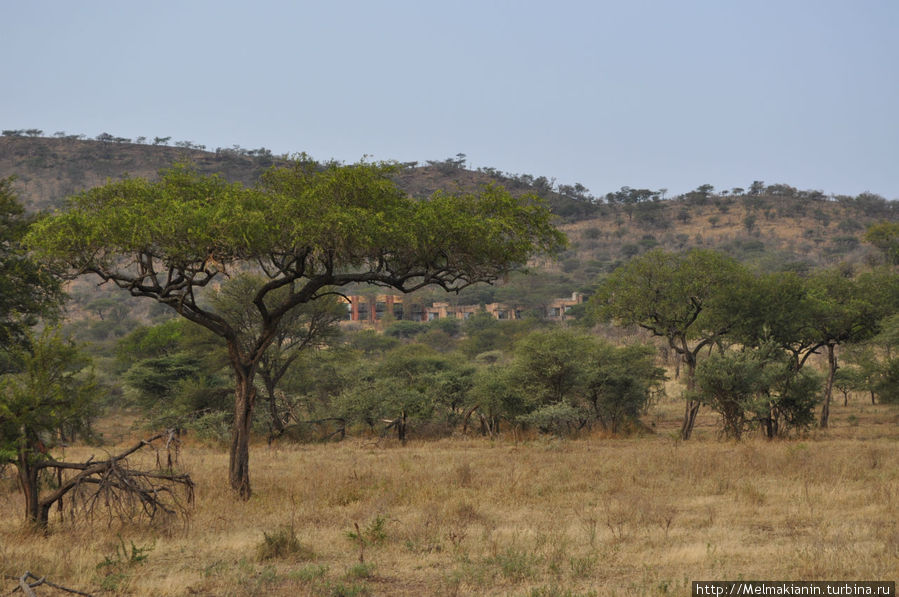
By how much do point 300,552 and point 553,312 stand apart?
254 ft

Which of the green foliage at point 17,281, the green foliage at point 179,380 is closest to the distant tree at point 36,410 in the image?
the green foliage at point 17,281

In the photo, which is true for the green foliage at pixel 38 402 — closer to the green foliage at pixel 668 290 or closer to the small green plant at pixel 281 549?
the small green plant at pixel 281 549

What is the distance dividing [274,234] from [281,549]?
6158 millimetres

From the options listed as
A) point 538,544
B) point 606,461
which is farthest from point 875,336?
point 538,544

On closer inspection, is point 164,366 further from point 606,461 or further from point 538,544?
point 538,544

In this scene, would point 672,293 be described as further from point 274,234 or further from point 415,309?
point 415,309

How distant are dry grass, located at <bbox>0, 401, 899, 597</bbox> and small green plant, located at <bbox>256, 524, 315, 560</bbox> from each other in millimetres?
28

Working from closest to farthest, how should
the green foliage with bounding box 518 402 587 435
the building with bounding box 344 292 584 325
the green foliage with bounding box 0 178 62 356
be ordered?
the green foliage with bounding box 0 178 62 356 → the green foliage with bounding box 518 402 587 435 → the building with bounding box 344 292 584 325

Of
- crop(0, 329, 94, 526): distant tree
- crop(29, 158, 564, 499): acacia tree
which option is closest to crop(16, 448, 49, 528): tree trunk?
crop(0, 329, 94, 526): distant tree

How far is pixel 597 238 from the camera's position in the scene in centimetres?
11756

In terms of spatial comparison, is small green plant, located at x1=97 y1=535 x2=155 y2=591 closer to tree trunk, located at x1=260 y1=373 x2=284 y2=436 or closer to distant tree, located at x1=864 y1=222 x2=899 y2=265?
tree trunk, located at x1=260 y1=373 x2=284 y2=436

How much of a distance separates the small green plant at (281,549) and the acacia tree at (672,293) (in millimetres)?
17584

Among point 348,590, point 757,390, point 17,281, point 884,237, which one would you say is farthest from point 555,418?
point 884,237

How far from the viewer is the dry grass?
8.08 meters
